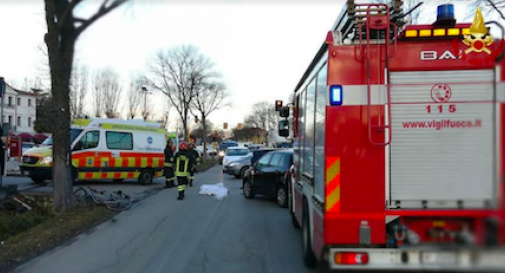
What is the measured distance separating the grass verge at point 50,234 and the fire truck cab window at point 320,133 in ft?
14.9

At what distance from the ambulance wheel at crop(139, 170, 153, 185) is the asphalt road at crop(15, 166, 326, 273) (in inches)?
241

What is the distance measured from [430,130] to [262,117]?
91.1 meters

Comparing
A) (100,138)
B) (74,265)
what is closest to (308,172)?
(74,265)

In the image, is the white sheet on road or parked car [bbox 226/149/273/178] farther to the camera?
parked car [bbox 226/149/273/178]

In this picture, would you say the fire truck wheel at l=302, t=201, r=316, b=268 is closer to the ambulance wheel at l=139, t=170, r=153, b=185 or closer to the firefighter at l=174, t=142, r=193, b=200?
the firefighter at l=174, t=142, r=193, b=200

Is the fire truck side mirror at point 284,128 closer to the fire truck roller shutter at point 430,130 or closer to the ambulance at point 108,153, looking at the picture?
the fire truck roller shutter at point 430,130

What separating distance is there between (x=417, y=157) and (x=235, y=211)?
7361 millimetres

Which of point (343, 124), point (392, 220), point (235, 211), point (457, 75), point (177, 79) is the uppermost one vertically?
point (177, 79)

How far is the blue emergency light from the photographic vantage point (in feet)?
14.5

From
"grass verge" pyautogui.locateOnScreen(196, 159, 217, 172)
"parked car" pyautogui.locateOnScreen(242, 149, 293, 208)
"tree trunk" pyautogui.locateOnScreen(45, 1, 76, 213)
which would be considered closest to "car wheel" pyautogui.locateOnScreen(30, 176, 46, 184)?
"tree trunk" pyautogui.locateOnScreen(45, 1, 76, 213)

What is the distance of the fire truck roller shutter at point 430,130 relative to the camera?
4043 mm

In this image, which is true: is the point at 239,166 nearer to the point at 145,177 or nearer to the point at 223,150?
the point at 145,177

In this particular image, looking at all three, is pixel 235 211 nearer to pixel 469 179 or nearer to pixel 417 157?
pixel 417 157

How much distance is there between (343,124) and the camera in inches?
174
